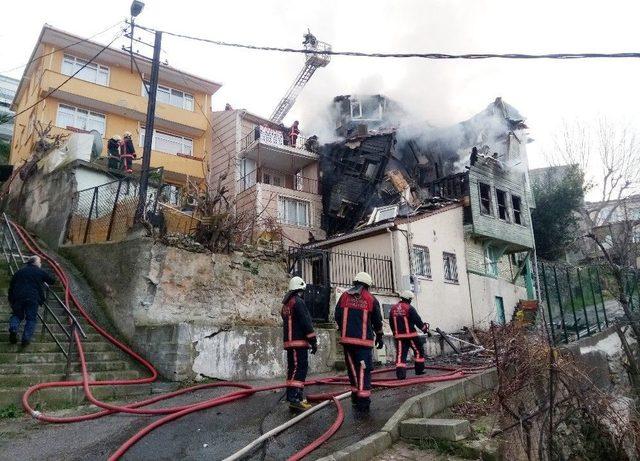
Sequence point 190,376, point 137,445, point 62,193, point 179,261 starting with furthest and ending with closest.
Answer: point 62,193
point 179,261
point 190,376
point 137,445

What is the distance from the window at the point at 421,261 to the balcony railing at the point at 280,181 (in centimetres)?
873

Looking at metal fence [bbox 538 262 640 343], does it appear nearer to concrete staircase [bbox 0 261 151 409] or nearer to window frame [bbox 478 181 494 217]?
window frame [bbox 478 181 494 217]

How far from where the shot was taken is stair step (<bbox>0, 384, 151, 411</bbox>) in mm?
6188

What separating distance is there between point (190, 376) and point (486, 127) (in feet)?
78.7

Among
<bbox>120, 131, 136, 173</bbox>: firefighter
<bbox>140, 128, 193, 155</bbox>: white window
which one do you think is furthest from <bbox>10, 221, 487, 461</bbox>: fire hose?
<bbox>140, 128, 193, 155</bbox>: white window

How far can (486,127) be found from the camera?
27.3m

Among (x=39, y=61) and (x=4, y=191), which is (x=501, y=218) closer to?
(x=4, y=191)

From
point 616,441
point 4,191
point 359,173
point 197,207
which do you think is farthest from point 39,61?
point 616,441

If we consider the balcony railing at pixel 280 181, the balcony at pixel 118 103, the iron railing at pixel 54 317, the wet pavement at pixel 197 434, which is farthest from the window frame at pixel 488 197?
the iron railing at pixel 54 317

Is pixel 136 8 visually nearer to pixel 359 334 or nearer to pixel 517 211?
pixel 359 334

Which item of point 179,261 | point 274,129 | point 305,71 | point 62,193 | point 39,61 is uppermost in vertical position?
point 305,71

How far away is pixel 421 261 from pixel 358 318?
12.8m

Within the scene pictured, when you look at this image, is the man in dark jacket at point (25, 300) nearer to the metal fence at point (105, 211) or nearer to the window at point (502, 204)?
the metal fence at point (105, 211)

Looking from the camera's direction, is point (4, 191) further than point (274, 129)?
No
